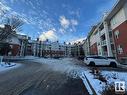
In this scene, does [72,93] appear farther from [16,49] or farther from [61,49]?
[61,49]

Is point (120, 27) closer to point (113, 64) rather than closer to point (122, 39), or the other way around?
point (122, 39)

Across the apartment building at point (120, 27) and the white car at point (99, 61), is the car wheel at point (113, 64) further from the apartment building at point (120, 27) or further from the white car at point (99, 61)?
the apartment building at point (120, 27)

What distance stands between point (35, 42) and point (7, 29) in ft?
306

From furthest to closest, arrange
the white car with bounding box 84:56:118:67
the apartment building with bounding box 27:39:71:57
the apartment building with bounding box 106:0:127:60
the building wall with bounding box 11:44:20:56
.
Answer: the apartment building with bounding box 27:39:71:57 < the building wall with bounding box 11:44:20:56 < the apartment building with bounding box 106:0:127:60 < the white car with bounding box 84:56:118:67

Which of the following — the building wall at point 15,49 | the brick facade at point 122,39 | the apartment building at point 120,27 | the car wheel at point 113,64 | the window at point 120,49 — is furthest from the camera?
the building wall at point 15,49

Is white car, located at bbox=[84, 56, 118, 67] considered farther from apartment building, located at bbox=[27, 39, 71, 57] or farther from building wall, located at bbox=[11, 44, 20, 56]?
apartment building, located at bbox=[27, 39, 71, 57]

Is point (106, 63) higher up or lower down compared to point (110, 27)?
lower down

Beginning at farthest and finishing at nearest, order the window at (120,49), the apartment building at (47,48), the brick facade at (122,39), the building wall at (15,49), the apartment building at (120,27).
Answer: the apartment building at (47,48) < the building wall at (15,49) < the window at (120,49) < the brick facade at (122,39) < the apartment building at (120,27)

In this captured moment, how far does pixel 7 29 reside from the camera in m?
21.7

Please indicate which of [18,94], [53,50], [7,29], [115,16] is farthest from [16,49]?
[53,50]

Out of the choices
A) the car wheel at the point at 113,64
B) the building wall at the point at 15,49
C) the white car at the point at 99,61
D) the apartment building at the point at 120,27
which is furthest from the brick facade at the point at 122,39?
the building wall at the point at 15,49

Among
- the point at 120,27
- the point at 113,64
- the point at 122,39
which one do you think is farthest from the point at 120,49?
the point at 113,64

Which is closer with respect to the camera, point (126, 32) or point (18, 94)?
point (18, 94)

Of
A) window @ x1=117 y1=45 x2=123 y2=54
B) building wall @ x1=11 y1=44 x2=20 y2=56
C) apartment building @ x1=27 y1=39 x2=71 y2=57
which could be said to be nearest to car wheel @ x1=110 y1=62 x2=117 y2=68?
window @ x1=117 y1=45 x2=123 y2=54
